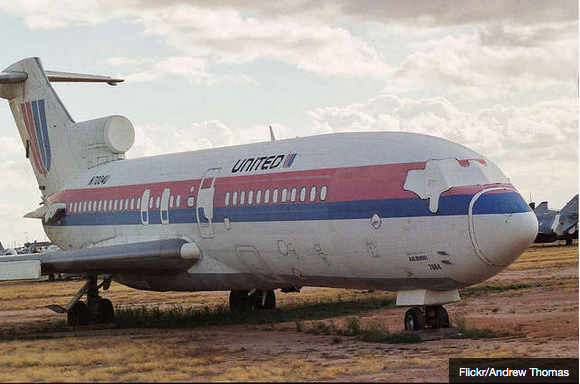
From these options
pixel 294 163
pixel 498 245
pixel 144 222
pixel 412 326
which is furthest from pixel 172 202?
pixel 498 245

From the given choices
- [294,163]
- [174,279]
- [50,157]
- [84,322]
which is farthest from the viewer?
[50,157]

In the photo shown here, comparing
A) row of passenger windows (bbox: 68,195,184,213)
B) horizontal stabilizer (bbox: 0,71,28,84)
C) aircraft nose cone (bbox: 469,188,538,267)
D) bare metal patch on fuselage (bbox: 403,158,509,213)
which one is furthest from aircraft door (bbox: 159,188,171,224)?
horizontal stabilizer (bbox: 0,71,28,84)

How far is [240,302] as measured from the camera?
2627cm

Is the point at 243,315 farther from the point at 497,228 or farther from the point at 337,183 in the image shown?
the point at 497,228

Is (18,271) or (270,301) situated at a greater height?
(18,271)

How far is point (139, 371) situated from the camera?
1480 cm

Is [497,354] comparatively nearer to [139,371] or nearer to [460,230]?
[460,230]

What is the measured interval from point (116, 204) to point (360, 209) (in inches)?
442

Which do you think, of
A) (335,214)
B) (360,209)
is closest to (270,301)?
(335,214)

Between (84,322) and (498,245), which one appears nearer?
(498,245)

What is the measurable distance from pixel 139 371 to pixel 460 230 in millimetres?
6721

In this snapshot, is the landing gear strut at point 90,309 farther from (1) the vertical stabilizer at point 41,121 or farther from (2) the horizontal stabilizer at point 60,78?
(2) the horizontal stabilizer at point 60,78

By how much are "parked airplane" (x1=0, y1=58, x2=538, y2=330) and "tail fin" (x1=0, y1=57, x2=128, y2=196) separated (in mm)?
822

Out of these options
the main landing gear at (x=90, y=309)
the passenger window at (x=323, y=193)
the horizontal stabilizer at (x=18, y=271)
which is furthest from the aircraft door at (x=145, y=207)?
the passenger window at (x=323, y=193)
